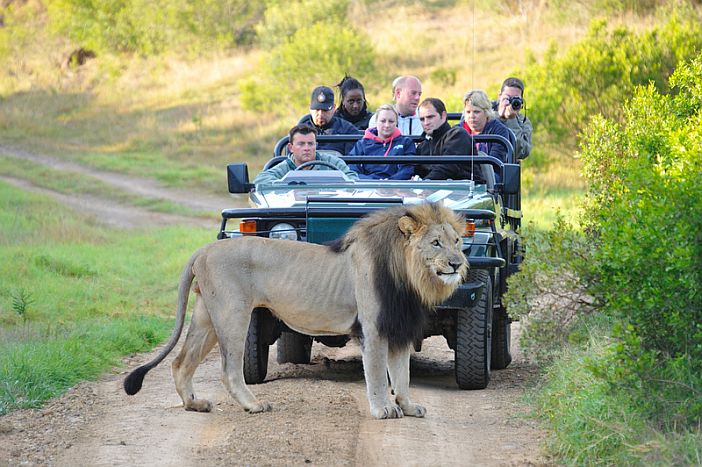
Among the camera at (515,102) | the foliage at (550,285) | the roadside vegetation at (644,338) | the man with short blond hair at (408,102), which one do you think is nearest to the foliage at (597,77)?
the camera at (515,102)

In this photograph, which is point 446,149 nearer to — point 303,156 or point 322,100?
point 303,156

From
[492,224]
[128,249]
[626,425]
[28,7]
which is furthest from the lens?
[28,7]

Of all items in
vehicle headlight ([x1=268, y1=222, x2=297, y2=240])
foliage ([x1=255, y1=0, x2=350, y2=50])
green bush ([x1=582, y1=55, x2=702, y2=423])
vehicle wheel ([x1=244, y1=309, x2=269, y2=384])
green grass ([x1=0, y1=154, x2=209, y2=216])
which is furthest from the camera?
foliage ([x1=255, y1=0, x2=350, y2=50])

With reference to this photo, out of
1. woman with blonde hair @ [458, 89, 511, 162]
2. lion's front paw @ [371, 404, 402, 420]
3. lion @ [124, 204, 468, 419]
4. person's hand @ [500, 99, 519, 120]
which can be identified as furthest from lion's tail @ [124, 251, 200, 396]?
person's hand @ [500, 99, 519, 120]

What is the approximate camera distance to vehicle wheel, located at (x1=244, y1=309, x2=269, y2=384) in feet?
22.3

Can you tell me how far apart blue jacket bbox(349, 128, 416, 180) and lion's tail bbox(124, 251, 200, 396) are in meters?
2.17

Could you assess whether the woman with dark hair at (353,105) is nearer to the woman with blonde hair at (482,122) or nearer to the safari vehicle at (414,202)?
the woman with blonde hair at (482,122)

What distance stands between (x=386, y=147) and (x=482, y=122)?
84 cm

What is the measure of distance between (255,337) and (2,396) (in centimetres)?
154

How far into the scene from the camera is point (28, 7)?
43.4 m

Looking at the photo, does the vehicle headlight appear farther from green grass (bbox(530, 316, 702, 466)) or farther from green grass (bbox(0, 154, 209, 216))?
green grass (bbox(0, 154, 209, 216))

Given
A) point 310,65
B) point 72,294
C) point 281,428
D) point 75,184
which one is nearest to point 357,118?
point 72,294

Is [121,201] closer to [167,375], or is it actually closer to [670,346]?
[167,375]

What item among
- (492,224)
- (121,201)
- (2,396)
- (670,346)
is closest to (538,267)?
(492,224)
